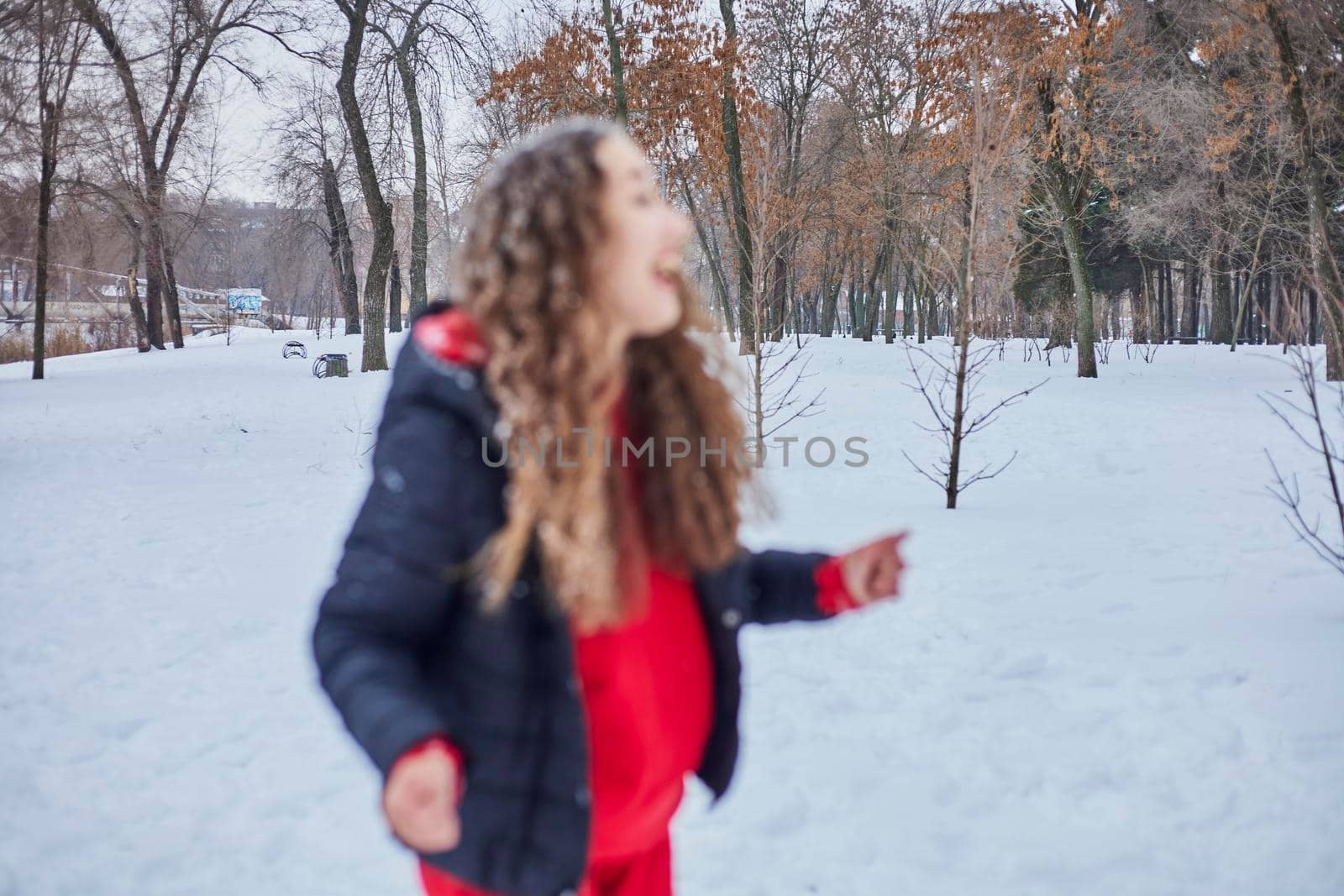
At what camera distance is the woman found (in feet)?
3.28

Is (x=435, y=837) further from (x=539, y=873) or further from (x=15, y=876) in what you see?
(x=15, y=876)

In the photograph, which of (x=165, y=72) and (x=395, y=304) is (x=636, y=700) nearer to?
(x=165, y=72)

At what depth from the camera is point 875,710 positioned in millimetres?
3490

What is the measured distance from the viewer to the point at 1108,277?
102 ft

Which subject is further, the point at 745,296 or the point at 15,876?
the point at 745,296

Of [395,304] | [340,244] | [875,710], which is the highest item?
[340,244]

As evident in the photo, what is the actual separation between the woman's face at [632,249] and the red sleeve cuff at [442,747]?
52 cm

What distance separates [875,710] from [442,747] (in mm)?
2875

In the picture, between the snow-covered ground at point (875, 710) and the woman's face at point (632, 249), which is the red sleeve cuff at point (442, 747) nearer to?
the woman's face at point (632, 249)

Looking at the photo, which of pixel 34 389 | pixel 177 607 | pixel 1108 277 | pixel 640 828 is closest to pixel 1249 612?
pixel 640 828

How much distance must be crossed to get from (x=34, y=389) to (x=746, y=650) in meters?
18.7

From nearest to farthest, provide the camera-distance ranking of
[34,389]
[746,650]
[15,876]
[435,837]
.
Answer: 1. [435,837]
2. [15,876]
3. [746,650]
4. [34,389]

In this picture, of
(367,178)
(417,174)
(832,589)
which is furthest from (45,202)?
(832,589)

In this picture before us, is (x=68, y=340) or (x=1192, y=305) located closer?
(x=1192, y=305)
